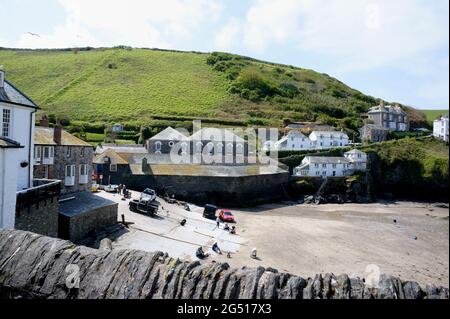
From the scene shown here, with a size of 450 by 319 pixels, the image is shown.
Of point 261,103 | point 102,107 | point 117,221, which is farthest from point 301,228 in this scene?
point 261,103

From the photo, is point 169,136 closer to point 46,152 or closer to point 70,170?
point 70,170

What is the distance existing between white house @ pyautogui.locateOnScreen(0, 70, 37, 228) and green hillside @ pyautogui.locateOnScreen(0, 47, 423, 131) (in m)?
22.5

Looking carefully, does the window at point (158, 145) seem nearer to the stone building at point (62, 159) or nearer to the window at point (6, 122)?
the stone building at point (62, 159)

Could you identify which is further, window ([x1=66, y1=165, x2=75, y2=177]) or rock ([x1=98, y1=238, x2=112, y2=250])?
window ([x1=66, y1=165, x2=75, y2=177])

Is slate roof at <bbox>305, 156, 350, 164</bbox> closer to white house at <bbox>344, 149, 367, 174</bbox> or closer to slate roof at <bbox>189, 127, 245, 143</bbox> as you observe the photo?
white house at <bbox>344, 149, 367, 174</bbox>

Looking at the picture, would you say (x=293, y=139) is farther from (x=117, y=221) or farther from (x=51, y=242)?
(x=51, y=242)

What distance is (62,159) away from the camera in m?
22.8

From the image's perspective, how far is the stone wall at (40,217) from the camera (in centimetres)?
1170

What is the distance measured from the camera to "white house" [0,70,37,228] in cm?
964

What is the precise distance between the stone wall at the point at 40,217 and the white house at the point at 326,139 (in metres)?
47.7

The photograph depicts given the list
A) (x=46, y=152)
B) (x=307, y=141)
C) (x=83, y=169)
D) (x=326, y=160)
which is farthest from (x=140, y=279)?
(x=307, y=141)

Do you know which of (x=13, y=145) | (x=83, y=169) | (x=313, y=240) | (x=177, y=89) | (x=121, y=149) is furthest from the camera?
(x=177, y=89)

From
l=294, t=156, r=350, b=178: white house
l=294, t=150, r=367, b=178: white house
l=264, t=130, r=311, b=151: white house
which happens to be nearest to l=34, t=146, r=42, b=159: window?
l=294, t=150, r=367, b=178: white house

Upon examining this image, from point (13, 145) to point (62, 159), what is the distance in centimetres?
1371
